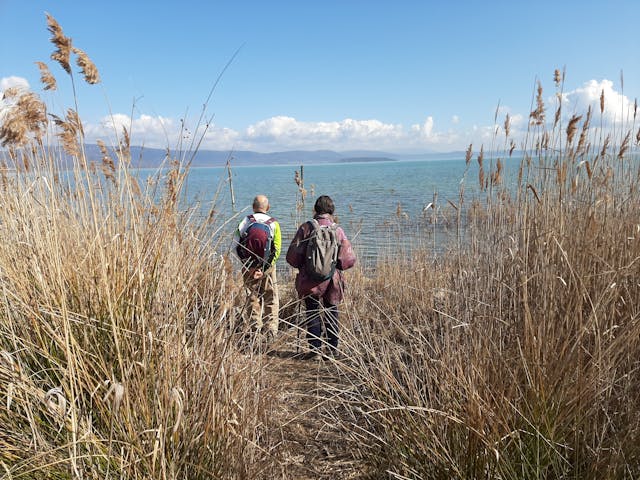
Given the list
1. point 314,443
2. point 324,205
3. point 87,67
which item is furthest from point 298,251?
point 87,67

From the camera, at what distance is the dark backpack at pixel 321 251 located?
4297 mm

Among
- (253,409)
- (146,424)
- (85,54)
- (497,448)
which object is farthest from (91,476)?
(85,54)

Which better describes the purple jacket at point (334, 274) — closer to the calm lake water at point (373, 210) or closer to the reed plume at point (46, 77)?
the calm lake water at point (373, 210)

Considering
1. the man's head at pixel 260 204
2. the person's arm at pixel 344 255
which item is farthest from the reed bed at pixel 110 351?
the man's head at pixel 260 204

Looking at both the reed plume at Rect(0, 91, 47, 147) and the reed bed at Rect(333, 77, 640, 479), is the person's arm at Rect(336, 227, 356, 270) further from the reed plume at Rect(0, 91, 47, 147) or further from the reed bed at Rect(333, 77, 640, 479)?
the reed plume at Rect(0, 91, 47, 147)

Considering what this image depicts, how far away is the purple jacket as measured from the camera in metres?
4.44

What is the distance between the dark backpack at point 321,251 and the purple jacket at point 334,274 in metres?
0.10

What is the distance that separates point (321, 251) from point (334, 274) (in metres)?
0.32

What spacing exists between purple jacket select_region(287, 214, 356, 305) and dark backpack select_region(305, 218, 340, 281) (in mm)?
97

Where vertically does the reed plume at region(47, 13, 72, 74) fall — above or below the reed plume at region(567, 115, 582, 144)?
above

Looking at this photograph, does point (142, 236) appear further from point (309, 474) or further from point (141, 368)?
point (309, 474)

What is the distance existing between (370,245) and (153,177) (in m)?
9.33

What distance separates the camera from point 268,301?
16.8 ft

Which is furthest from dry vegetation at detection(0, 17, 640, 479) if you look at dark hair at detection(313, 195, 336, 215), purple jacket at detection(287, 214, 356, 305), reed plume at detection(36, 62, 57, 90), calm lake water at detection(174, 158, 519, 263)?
dark hair at detection(313, 195, 336, 215)
